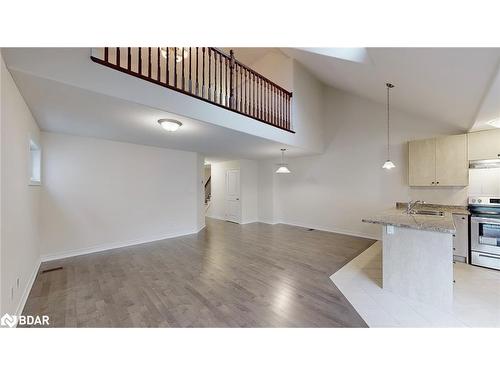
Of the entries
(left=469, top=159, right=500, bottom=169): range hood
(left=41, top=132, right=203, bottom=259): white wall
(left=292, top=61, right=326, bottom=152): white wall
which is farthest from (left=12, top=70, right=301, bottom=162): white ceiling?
(left=469, top=159, right=500, bottom=169): range hood

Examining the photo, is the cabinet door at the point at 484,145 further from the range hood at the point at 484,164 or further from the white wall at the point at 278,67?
the white wall at the point at 278,67

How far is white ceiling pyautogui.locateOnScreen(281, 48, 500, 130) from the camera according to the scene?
2.07 meters

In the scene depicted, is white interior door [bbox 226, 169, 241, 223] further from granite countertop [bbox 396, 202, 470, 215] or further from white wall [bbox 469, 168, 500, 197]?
white wall [bbox 469, 168, 500, 197]

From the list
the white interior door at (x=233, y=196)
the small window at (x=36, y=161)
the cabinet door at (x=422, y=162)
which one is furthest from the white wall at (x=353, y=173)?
the small window at (x=36, y=161)

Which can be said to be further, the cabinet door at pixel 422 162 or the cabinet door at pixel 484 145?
the cabinet door at pixel 422 162

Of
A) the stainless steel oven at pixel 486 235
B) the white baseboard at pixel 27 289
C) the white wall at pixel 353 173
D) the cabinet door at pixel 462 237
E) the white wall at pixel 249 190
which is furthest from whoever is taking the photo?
the white wall at pixel 249 190

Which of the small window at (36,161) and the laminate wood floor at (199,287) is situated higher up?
the small window at (36,161)

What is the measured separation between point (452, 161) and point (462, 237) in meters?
1.44

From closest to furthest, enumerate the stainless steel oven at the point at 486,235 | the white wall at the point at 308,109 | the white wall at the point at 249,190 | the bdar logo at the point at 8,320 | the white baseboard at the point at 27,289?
the bdar logo at the point at 8,320, the white baseboard at the point at 27,289, the stainless steel oven at the point at 486,235, the white wall at the point at 308,109, the white wall at the point at 249,190

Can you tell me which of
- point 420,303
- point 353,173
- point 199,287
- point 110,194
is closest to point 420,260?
point 420,303

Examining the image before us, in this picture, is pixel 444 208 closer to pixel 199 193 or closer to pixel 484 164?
pixel 484 164

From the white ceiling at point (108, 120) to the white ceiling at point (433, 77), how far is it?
2.20 m

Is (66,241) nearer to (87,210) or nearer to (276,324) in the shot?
(87,210)

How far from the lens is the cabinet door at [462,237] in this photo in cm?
379
